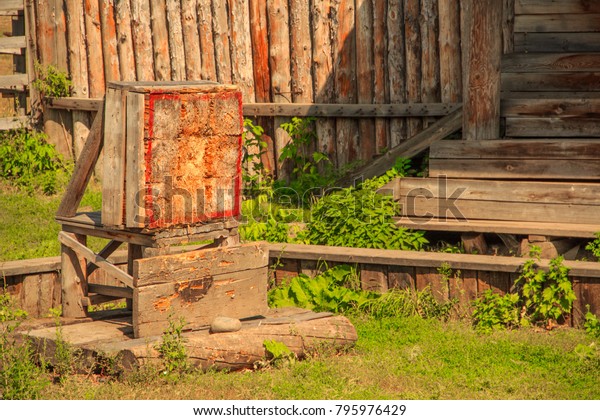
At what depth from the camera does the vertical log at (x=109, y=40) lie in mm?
11844

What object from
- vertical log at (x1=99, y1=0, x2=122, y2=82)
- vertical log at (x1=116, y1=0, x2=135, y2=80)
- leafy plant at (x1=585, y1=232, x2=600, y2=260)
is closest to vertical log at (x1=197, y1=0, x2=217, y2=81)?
vertical log at (x1=116, y1=0, x2=135, y2=80)

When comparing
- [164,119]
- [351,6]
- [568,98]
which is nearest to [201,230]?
[164,119]

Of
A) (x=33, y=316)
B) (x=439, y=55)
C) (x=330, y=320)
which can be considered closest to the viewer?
(x=330, y=320)

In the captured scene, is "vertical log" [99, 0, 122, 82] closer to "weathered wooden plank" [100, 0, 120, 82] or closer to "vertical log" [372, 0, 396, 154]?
"weathered wooden plank" [100, 0, 120, 82]

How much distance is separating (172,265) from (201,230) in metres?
0.39

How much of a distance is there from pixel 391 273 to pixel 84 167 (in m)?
2.59

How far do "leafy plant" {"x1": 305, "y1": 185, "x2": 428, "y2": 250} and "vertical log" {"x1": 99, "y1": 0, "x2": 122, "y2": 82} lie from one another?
389cm

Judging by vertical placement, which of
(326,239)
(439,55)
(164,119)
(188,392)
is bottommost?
(188,392)

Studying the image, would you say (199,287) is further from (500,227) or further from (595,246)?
(595,246)

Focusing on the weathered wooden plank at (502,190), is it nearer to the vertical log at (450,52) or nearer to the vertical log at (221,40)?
the vertical log at (450,52)

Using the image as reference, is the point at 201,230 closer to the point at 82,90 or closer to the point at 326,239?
the point at 326,239

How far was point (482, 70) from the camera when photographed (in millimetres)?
8602

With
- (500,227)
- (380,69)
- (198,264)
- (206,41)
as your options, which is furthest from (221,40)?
(198,264)

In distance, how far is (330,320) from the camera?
278 inches
